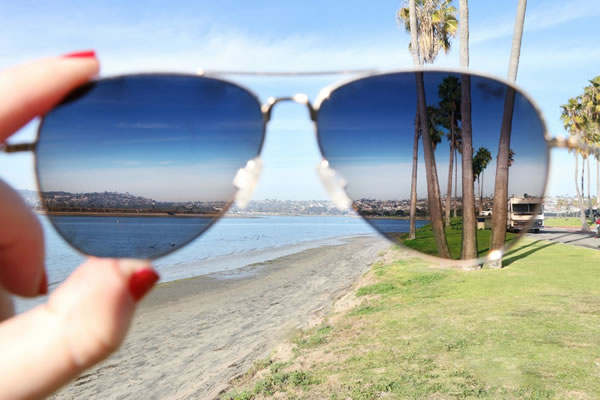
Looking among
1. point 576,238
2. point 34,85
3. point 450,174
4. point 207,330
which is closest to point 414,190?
point 450,174

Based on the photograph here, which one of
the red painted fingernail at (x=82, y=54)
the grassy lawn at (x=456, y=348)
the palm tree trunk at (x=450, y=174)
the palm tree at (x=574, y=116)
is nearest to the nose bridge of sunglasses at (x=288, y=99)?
the red painted fingernail at (x=82, y=54)

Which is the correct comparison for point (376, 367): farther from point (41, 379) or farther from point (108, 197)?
point (41, 379)

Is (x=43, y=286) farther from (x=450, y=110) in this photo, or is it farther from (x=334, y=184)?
(x=450, y=110)

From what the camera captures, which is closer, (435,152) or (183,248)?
(183,248)

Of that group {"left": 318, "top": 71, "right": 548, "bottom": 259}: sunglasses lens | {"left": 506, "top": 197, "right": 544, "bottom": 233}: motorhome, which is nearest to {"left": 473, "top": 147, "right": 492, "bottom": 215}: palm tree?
{"left": 318, "top": 71, "right": 548, "bottom": 259}: sunglasses lens

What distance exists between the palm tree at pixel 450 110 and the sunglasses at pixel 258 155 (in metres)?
0.01

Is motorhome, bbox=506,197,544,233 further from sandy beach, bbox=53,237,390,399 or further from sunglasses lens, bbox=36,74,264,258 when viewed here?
sandy beach, bbox=53,237,390,399

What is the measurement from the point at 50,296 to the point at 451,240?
2.06 m

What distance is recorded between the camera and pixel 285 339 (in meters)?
9.41

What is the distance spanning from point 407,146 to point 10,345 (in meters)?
1.97

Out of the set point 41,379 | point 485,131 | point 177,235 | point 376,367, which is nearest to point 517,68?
point 376,367

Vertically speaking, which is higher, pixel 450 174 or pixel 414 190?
pixel 450 174

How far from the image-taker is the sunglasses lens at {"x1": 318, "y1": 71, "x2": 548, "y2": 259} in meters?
1.87

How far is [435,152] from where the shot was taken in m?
2.54
